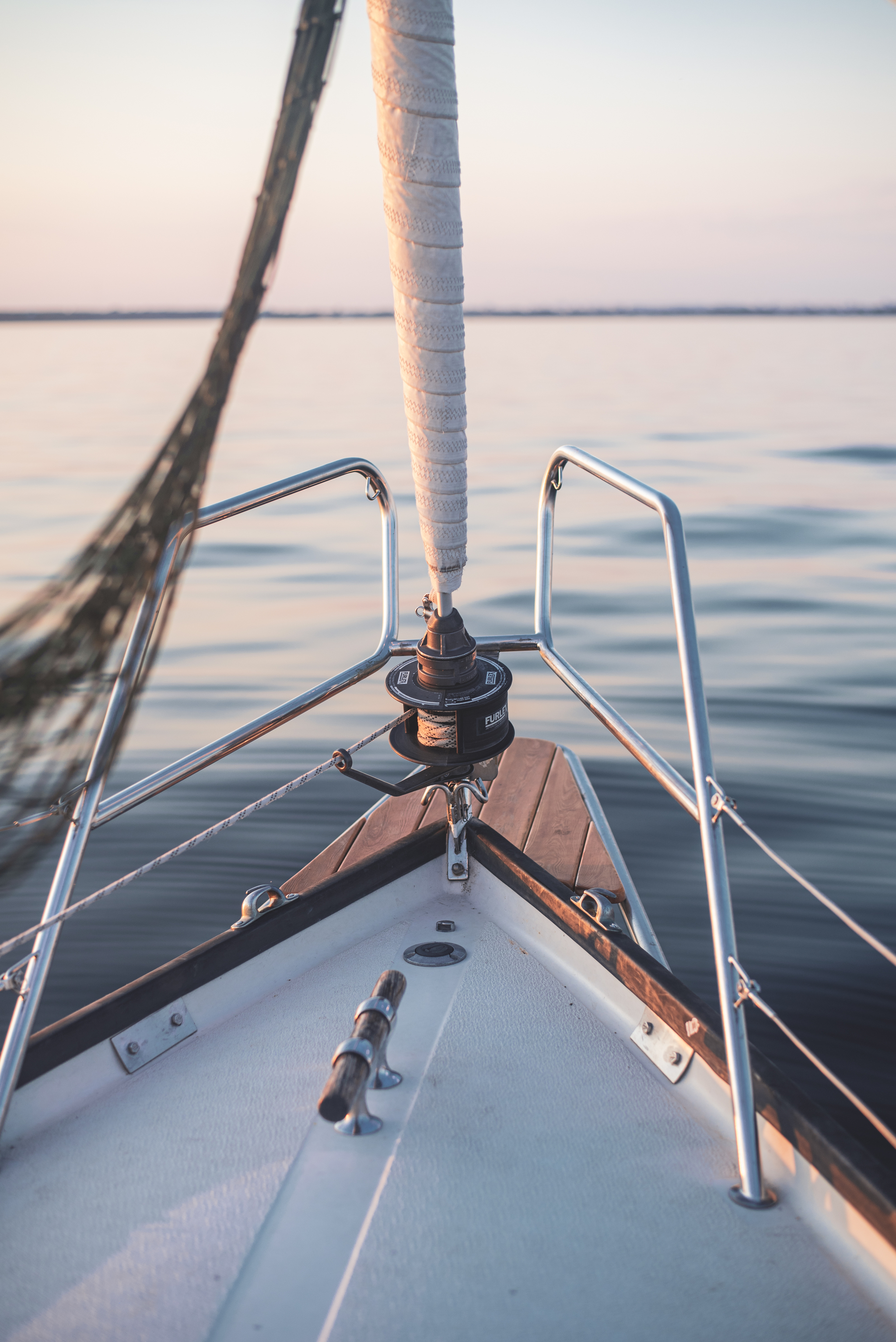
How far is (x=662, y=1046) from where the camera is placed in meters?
1.57

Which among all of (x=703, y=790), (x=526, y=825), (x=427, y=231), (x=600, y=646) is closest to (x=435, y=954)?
(x=703, y=790)

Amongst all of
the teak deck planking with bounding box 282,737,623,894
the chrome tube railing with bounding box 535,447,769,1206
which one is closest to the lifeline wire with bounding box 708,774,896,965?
the chrome tube railing with bounding box 535,447,769,1206

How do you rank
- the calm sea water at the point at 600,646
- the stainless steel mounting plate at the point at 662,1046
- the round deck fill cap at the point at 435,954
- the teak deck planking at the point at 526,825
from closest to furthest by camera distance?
1. the stainless steel mounting plate at the point at 662,1046
2. the round deck fill cap at the point at 435,954
3. the teak deck planking at the point at 526,825
4. the calm sea water at the point at 600,646

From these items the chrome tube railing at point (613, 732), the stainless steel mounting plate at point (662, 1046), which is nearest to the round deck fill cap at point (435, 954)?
the stainless steel mounting plate at point (662, 1046)

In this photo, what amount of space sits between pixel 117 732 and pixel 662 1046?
3.34ft

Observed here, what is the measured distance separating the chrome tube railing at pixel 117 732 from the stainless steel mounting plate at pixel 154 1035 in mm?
153

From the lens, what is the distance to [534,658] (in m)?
6.15

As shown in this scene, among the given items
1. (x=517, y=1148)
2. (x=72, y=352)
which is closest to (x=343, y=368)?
(x=72, y=352)

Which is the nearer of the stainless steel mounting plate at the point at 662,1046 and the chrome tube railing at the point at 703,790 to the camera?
the chrome tube railing at the point at 703,790

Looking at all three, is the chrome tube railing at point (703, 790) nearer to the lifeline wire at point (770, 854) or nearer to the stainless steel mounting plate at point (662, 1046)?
the lifeline wire at point (770, 854)

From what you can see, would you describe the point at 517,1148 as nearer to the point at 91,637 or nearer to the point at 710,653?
the point at 91,637

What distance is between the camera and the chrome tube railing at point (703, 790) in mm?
1288

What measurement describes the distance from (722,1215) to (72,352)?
46.4 metres

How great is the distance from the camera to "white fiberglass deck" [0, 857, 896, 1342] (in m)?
1.13
